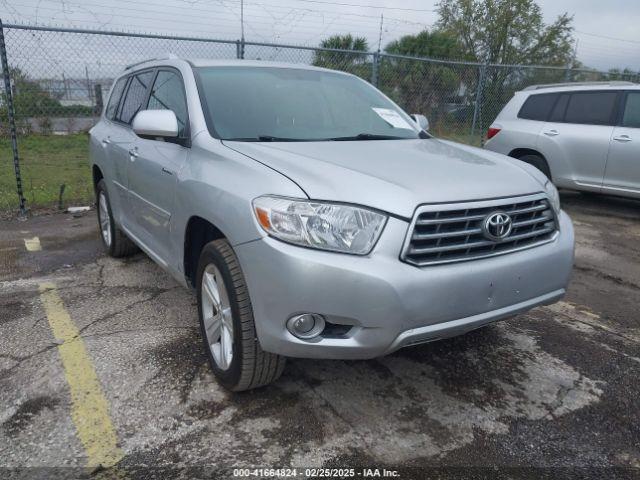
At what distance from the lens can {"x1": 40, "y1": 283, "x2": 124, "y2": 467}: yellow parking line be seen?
2.30 m

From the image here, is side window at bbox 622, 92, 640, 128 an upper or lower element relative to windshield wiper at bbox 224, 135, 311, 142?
upper

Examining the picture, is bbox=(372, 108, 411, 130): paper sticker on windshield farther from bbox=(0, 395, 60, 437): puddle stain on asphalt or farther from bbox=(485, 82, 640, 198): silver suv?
bbox=(485, 82, 640, 198): silver suv

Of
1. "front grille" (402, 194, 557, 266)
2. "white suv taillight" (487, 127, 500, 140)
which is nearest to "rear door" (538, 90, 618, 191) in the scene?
"white suv taillight" (487, 127, 500, 140)

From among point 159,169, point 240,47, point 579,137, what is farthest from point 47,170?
point 579,137

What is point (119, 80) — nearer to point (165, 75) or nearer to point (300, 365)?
point (165, 75)

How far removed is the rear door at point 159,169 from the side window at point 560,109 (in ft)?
18.7

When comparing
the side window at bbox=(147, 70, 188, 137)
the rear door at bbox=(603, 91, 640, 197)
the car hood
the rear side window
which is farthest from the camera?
the rear side window

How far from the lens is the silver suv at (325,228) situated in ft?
7.08

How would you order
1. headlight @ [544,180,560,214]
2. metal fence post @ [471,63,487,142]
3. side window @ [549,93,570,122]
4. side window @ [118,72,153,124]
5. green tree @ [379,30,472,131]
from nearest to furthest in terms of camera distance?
headlight @ [544,180,560,214] → side window @ [118,72,153,124] → side window @ [549,93,570,122] → green tree @ [379,30,472,131] → metal fence post @ [471,63,487,142]

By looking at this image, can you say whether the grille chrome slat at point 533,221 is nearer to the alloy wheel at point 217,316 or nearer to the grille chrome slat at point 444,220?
the grille chrome slat at point 444,220

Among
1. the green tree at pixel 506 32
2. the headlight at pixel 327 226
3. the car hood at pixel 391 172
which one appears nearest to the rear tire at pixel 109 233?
the car hood at pixel 391 172

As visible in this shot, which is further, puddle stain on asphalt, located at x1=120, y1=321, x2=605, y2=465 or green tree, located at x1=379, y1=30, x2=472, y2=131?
green tree, located at x1=379, y1=30, x2=472, y2=131

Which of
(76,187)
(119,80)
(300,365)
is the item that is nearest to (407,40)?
(76,187)

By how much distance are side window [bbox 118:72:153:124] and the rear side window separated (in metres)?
5.64
